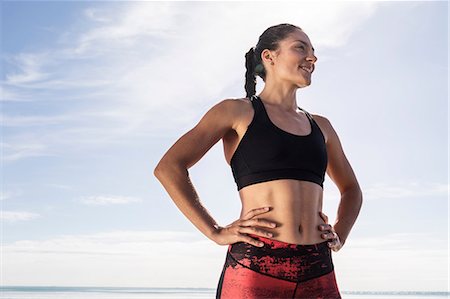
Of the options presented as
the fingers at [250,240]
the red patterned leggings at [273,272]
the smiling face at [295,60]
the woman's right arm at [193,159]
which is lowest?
Result: the red patterned leggings at [273,272]

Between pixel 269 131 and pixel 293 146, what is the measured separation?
0.42ft

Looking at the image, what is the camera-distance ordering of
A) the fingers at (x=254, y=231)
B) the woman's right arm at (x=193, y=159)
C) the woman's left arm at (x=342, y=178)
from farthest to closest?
the woman's left arm at (x=342, y=178), the woman's right arm at (x=193, y=159), the fingers at (x=254, y=231)

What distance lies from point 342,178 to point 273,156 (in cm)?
69

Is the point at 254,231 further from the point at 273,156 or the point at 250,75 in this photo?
the point at 250,75

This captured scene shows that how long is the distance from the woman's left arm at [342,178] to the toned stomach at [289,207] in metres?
0.39

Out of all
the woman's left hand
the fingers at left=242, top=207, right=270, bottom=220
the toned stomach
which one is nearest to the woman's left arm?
the woman's left hand

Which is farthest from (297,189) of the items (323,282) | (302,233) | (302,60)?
(302,60)

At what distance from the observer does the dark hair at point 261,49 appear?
3236 mm

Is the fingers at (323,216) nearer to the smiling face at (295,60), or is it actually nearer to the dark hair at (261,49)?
the smiling face at (295,60)

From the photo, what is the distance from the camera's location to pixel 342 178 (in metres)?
3.46

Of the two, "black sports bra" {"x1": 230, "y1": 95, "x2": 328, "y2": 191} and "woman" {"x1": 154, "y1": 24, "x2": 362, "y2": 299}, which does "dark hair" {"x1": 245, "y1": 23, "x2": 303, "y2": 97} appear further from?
"black sports bra" {"x1": 230, "y1": 95, "x2": 328, "y2": 191}

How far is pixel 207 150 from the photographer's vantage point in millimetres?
3049

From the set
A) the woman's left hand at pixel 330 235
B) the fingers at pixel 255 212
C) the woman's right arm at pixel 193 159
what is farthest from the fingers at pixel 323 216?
the woman's right arm at pixel 193 159

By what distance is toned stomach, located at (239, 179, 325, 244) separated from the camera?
2.85 meters
